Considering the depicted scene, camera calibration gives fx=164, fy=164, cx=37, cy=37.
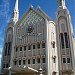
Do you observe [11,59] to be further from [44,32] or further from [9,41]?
[44,32]

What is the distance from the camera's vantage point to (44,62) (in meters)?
29.7

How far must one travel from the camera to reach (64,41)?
31406 mm

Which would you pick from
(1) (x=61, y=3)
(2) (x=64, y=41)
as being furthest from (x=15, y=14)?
(2) (x=64, y=41)

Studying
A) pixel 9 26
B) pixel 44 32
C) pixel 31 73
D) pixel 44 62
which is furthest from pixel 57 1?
pixel 31 73

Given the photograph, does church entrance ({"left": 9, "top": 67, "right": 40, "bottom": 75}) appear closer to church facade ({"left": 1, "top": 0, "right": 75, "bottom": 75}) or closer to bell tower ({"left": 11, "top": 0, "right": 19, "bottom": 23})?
church facade ({"left": 1, "top": 0, "right": 75, "bottom": 75})

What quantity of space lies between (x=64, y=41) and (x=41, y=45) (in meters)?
4.50

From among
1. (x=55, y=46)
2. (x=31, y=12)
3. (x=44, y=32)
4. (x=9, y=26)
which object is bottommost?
(x=55, y=46)

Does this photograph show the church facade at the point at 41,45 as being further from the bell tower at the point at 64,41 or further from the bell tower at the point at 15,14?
the bell tower at the point at 15,14

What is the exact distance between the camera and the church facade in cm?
2931

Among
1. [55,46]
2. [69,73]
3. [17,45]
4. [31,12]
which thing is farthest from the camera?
[31,12]

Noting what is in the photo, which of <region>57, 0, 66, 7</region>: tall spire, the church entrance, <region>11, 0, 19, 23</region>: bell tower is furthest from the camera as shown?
<region>11, 0, 19, 23</region>: bell tower

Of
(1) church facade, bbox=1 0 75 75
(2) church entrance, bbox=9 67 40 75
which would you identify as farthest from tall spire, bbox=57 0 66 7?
(2) church entrance, bbox=9 67 40 75

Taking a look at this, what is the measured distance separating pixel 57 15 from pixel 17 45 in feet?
33.8

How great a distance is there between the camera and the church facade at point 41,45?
29.3m
